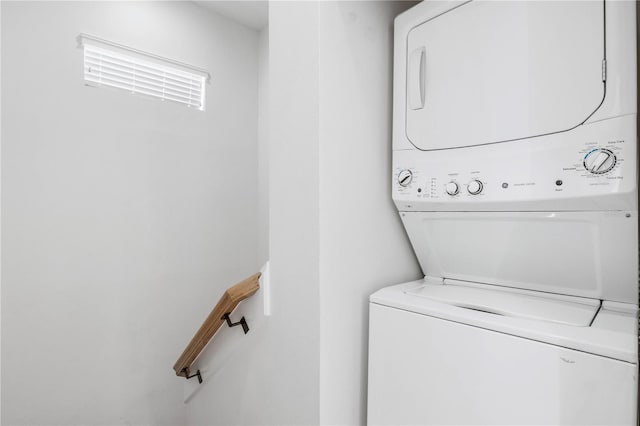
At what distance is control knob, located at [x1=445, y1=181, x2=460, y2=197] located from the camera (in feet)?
3.35

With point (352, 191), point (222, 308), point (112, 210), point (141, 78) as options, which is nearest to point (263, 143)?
point (141, 78)

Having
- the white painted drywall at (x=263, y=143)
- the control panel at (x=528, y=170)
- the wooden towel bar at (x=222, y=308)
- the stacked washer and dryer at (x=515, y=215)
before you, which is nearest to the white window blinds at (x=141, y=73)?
the white painted drywall at (x=263, y=143)

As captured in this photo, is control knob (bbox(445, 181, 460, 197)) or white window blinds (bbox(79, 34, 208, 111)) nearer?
control knob (bbox(445, 181, 460, 197))

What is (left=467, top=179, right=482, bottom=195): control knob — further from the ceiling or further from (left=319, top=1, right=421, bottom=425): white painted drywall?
the ceiling

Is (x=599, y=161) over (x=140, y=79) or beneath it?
beneath

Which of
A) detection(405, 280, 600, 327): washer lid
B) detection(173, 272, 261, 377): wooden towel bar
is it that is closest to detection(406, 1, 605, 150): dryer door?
detection(405, 280, 600, 327): washer lid

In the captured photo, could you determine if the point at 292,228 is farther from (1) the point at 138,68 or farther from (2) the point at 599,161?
(1) the point at 138,68

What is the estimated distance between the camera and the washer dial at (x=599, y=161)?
0.77 meters

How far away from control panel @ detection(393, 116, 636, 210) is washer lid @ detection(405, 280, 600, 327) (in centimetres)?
27

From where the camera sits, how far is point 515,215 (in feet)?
3.14

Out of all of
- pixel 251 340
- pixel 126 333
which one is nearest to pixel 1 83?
pixel 126 333

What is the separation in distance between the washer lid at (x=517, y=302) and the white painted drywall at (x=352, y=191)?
0.62 feet

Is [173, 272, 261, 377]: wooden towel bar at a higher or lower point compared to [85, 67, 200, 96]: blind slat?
lower

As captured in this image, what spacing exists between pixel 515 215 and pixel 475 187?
0.43 ft
